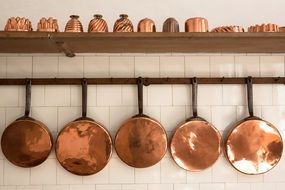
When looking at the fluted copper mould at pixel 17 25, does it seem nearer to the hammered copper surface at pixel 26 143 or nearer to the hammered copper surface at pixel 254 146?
the hammered copper surface at pixel 26 143

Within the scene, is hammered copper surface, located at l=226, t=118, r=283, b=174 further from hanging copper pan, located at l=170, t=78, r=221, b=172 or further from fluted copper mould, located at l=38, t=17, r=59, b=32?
fluted copper mould, located at l=38, t=17, r=59, b=32

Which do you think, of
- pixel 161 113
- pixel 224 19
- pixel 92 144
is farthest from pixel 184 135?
pixel 224 19

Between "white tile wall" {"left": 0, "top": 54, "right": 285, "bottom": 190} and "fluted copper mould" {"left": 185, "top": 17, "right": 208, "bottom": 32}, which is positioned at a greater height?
"fluted copper mould" {"left": 185, "top": 17, "right": 208, "bottom": 32}

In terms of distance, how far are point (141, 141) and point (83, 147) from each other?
256 mm

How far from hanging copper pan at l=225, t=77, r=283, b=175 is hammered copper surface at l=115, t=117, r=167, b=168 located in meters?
0.31

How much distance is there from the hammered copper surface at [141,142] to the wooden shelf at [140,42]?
0.34 metres

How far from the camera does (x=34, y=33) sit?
1.45 m

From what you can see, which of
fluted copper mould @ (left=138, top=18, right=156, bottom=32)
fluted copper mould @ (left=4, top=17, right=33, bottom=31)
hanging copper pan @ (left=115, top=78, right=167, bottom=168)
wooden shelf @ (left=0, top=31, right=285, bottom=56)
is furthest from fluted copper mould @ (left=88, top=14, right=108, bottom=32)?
hanging copper pan @ (left=115, top=78, right=167, bottom=168)

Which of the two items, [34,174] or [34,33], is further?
[34,174]

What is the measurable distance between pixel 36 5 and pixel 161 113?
76 cm

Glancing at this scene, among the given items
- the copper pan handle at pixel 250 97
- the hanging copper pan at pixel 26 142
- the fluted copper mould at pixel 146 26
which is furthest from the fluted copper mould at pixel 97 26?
the copper pan handle at pixel 250 97

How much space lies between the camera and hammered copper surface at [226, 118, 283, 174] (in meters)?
1.73

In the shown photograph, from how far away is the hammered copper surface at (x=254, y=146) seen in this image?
1726 millimetres

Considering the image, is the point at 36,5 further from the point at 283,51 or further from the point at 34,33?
the point at 283,51
